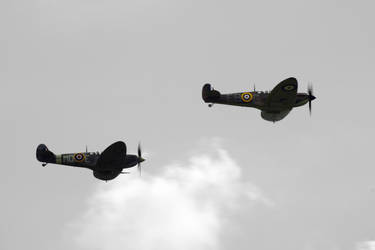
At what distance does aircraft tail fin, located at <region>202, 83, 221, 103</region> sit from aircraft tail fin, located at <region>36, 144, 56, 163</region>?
13.7m

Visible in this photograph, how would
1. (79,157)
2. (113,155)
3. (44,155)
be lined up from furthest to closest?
(44,155), (79,157), (113,155)

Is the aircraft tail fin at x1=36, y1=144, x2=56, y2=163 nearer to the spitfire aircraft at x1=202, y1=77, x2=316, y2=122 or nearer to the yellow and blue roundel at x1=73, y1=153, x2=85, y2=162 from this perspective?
the yellow and blue roundel at x1=73, y1=153, x2=85, y2=162

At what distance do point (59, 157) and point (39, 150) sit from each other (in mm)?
1962

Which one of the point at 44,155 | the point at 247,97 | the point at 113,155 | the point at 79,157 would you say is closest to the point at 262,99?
the point at 247,97

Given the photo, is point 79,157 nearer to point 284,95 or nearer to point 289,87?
point 284,95

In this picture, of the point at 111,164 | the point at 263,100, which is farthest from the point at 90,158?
the point at 263,100

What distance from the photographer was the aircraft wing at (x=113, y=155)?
49469 millimetres

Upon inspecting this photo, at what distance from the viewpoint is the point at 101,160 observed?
165ft

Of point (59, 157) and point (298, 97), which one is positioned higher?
point (298, 97)

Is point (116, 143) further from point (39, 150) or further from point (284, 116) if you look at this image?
point (284, 116)

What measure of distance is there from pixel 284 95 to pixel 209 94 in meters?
5.98

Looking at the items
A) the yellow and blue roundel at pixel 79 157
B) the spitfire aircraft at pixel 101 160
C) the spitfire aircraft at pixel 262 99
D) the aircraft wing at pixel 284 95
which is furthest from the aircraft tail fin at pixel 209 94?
the yellow and blue roundel at pixel 79 157

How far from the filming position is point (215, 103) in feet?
167

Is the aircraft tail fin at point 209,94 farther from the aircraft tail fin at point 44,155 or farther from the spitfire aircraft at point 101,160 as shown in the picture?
the aircraft tail fin at point 44,155
